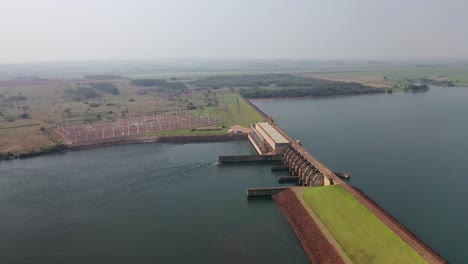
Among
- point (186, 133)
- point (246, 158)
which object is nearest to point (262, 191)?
point (246, 158)

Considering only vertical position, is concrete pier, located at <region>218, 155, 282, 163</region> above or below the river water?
above

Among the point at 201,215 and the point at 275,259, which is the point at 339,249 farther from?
the point at 201,215

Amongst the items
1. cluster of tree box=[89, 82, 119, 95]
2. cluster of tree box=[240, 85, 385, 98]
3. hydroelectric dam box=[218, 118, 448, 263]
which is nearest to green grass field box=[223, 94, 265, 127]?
hydroelectric dam box=[218, 118, 448, 263]

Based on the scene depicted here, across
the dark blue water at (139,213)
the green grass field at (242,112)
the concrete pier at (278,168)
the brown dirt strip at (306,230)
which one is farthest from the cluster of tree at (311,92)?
the brown dirt strip at (306,230)

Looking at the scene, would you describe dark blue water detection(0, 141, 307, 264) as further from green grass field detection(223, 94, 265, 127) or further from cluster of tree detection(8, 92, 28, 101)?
cluster of tree detection(8, 92, 28, 101)

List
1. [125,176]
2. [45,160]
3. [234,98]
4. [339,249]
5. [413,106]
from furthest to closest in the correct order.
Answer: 1. [234,98]
2. [413,106]
3. [45,160]
4. [125,176]
5. [339,249]

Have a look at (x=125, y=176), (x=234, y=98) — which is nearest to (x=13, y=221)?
(x=125, y=176)

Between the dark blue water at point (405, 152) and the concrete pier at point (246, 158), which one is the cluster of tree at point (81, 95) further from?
the concrete pier at point (246, 158)
